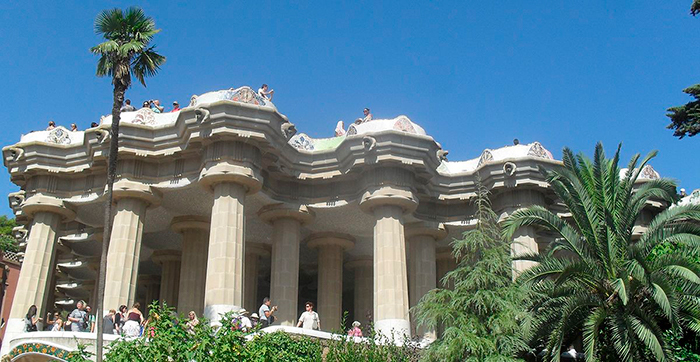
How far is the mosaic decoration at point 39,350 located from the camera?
21.9 m

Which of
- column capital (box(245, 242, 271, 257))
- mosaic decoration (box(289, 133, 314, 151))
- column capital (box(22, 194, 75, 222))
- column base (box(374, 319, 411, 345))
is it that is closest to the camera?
column base (box(374, 319, 411, 345))

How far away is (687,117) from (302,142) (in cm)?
1592

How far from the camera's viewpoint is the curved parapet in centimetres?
3045

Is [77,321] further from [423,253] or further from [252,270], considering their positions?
[423,253]

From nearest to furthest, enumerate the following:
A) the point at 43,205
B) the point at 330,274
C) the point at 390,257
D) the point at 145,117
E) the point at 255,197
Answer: the point at 390,257 → the point at 145,117 → the point at 255,197 → the point at 43,205 → the point at 330,274

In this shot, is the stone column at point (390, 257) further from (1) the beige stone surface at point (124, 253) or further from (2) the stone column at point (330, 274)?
(1) the beige stone surface at point (124, 253)

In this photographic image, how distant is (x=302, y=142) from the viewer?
33156 millimetres

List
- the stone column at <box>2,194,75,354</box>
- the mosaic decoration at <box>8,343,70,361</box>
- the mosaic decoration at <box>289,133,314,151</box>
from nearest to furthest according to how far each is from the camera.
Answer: the mosaic decoration at <box>8,343,70,361</box>
the stone column at <box>2,194,75,354</box>
the mosaic decoration at <box>289,133,314,151</box>

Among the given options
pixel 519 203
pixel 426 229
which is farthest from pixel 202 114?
pixel 519 203

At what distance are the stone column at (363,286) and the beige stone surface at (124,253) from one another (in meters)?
12.6

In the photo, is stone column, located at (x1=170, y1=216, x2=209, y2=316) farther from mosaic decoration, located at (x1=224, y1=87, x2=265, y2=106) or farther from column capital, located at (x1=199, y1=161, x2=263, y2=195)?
mosaic decoration, located at (x1=224, y1=87, x2=265, y2=106)

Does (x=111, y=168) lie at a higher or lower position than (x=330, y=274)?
lower

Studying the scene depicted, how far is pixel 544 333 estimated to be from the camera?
2238 centimetres

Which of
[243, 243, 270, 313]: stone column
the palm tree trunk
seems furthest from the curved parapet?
the palm tree trunk
